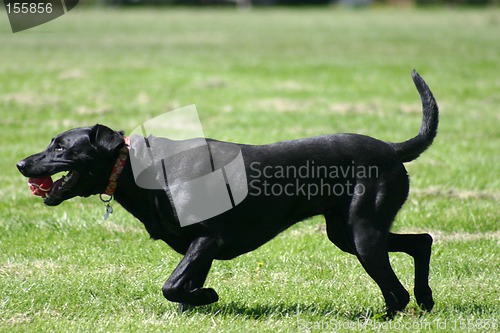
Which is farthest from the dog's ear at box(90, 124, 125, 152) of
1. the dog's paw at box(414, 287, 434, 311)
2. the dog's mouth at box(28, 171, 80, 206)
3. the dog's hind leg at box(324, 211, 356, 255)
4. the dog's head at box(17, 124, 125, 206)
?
the dog's paw at box(414, 287, 434, 311)

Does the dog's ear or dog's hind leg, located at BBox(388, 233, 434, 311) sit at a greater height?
the dog's ear

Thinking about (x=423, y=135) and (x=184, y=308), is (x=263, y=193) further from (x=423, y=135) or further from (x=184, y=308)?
(x=423, y=135)

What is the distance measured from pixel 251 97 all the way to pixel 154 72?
11.9 ft

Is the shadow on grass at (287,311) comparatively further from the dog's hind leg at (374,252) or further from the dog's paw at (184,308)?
the dog's hind leg at (374,252)

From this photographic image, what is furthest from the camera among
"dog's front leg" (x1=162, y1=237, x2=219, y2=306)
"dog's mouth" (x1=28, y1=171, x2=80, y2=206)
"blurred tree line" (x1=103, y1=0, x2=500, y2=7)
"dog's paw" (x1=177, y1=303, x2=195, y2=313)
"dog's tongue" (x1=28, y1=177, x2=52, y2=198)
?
"blurred tree line" (x1=103, y1=0, x2=500, y2=7)

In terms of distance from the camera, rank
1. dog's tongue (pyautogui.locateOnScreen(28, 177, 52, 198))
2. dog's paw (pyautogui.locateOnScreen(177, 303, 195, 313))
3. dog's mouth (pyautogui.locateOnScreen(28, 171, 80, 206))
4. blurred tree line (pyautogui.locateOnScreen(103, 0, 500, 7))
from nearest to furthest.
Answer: dog's mouth (pyautogui.locateOnScreen(28, 171, 80, 206)) < dog's tongue (pyautogui.locateOnScreen(28, 177, 52, 198)) < dog's paw (pyautogui.locateOnScreen(177, 303, 195, 313)) < blurred tree line (pyautogui.locateOnScreen(103, 0, 500, 7))

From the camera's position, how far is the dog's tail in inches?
206

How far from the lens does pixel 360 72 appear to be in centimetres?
1797

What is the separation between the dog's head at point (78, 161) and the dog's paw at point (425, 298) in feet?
6.68

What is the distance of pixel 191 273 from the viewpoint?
481 cm

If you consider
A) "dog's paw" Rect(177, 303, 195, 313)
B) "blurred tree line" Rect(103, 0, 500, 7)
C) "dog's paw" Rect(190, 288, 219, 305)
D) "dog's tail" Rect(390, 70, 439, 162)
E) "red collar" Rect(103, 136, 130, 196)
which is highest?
"dog's tail" Rect(390, 70, 439, 162)

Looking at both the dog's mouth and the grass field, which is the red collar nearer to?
the dog's mouth

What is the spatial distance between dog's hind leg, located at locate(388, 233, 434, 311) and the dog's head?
182 centimetres

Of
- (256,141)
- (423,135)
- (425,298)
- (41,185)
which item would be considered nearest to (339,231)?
(425,298)
